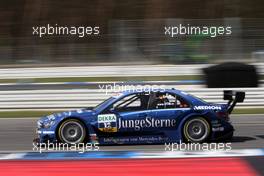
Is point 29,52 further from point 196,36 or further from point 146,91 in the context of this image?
point 146,91

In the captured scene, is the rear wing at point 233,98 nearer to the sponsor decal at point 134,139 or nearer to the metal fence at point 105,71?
the sponsor decal at point 134,139

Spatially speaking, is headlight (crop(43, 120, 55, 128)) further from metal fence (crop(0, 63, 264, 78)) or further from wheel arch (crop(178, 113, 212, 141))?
metal fence (crop(0, 63, 264, 78))

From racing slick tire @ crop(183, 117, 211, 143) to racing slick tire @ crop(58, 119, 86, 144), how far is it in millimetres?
1774

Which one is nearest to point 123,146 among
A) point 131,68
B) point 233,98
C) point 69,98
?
point 233,98

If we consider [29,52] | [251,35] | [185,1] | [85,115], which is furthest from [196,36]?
[185,1]

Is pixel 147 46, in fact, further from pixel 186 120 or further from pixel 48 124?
pixel 48 124

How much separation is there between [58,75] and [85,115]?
47.1 ft

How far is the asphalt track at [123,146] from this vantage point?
1016 centimetres

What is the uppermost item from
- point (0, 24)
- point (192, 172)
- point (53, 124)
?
point (0, 24)

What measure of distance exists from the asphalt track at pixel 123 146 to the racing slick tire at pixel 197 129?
1.59 ft

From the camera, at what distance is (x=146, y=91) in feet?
34.4

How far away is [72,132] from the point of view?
33.9 ft

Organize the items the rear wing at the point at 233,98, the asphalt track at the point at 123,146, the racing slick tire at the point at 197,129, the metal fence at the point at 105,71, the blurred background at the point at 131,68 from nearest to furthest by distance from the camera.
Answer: the asphalt track at the point at 123,146 → the racing slick tire at the point at 197,129 → the rear wing at the point at 233,98 → the blurred background at the point at 131,68 → the metal fence at the point at 105,71

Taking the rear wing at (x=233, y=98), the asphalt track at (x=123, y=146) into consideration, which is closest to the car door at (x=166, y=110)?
the asphalt track at (x=123, y=146)
